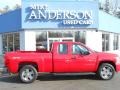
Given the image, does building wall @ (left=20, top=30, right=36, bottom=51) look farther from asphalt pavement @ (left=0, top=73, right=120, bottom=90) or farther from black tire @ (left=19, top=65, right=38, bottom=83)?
black tire @ (left=19, top=65, right=38, bottom=83)

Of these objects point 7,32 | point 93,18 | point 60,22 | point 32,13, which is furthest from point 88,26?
point 7,32

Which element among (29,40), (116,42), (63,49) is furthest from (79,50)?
(116,42)

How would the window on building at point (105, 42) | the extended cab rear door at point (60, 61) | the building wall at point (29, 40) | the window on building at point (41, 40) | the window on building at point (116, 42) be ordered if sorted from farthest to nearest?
the window on building at point (116, 42) < the window on building at point (105, 42) < the window on building at point (41, 40) < the building wall at point (29, 40) < the extended cab rear door at point (60, 61)

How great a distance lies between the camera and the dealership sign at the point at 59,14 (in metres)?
25.7

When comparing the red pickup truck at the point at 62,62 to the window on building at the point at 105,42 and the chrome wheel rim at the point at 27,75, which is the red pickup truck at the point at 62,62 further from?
the window on building at the point at 105,42

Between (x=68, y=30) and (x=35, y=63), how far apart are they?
41.8ft

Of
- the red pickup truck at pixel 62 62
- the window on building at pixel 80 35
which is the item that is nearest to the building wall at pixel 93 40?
the window on building at pixel 80 35

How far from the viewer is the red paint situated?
1382 cm

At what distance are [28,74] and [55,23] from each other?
12461 mm

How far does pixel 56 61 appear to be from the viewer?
13953mm

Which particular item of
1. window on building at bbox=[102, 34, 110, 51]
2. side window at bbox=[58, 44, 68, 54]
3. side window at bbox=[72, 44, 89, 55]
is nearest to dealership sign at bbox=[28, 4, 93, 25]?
window on building at bbox=[102, 34, 110, 51]

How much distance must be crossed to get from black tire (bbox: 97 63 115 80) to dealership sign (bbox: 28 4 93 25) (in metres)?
12.0

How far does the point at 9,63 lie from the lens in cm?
1376

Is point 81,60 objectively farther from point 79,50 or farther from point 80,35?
point 80,35
